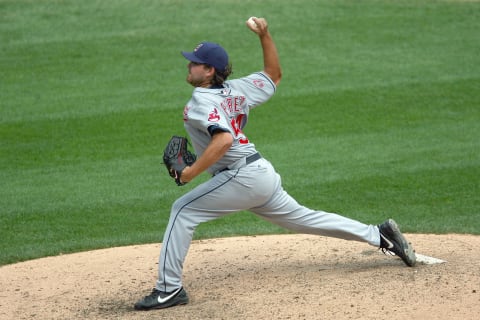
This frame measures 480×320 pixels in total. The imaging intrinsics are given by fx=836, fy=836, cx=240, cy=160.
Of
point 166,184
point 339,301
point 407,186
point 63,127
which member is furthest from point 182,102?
point 339,301

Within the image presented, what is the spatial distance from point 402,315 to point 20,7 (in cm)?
1190

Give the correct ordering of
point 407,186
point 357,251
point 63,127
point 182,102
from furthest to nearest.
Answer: point 182,102, point 63,127, point 407,186, point 357,251

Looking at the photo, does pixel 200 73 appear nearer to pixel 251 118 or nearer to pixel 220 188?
pixel 220 188

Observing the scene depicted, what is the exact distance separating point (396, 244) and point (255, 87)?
139 cm

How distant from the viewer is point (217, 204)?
5.21m

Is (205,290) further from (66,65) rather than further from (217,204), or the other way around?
(66,65)

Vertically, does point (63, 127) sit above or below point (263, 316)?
below

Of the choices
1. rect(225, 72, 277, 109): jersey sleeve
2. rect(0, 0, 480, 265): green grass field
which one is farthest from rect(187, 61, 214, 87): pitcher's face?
rect(0, 0, 480, 265): green grass field

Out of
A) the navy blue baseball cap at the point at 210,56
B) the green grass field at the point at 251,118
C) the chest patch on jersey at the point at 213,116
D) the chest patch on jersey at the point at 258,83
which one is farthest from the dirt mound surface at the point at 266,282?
the navy blue baseball cap at the point at 210,56

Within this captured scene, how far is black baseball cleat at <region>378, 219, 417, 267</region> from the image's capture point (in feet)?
18.0

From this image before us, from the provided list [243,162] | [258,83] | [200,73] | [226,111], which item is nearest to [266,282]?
[243,162]

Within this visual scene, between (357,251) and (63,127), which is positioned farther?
(63,127)

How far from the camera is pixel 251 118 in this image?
10.8 meters

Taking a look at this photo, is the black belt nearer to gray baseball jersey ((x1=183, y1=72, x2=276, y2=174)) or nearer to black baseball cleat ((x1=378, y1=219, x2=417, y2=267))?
gray baseball jersey ((x1=183, y1=72, x2=276, y2=174))
